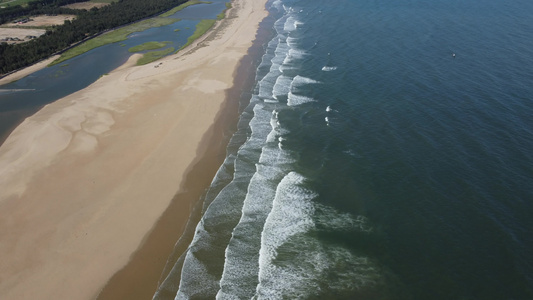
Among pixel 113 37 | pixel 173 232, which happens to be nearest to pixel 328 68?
pixel 173 232

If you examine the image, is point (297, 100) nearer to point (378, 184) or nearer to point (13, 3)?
point (378, 184)

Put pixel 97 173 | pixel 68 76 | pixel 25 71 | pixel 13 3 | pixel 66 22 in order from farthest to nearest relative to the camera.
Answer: pixel 13 3 < pixel 66 22 < pixel 25 71 < pixel 68 76 < pixel 97 173

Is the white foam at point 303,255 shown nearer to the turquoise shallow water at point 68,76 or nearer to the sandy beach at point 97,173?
the sandy beach at point 97,173

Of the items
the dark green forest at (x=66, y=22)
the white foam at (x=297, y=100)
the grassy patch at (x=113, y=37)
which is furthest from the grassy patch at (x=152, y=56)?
the white foam at (x=297, y=100)

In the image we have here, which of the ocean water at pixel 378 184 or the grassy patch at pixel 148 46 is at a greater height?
the grassy patch at pixel 148 46

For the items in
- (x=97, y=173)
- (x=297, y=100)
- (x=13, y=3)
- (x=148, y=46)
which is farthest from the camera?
(x=13, y=3)

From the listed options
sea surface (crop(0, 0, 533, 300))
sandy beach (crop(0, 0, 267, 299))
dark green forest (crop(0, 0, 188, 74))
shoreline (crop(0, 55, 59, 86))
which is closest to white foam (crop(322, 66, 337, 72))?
sea surface (crop(0, 0, 533, 300))
